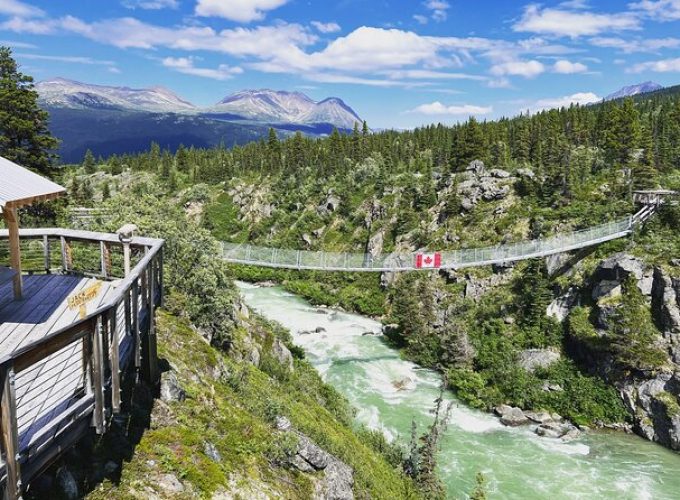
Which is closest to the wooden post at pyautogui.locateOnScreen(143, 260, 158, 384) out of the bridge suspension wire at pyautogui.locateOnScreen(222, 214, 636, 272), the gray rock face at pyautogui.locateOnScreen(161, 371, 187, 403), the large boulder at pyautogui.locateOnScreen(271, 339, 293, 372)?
the gray rock face at pyautogui.locateOnScreen(161, 371, 187, 403)

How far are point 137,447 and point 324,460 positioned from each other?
4963 mm

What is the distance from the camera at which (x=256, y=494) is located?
8.52 meters

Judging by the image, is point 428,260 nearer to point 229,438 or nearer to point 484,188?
point 484,188

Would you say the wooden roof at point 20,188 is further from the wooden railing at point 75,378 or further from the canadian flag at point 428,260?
the canadian flag at point 428,260

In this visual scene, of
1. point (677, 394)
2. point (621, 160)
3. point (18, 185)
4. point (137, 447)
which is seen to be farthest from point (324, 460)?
point (621, 160)

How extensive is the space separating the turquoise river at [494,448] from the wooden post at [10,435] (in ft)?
51.3

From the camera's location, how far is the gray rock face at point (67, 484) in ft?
19.0

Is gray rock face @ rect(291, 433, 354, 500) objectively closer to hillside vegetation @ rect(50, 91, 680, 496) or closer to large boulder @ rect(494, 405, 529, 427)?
hillside vegetation @ rect(50, 91, 680, 496)

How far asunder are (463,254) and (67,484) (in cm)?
2630

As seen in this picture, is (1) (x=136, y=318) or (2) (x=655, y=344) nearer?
(1) (x=136, y=318)

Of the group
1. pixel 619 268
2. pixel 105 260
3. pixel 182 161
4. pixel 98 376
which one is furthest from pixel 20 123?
pixel 182 161

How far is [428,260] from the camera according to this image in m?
26.8

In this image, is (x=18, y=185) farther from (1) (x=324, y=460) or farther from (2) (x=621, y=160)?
(2) (x=621, y=160)

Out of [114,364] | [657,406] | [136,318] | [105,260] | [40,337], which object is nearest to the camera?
[114,364]
